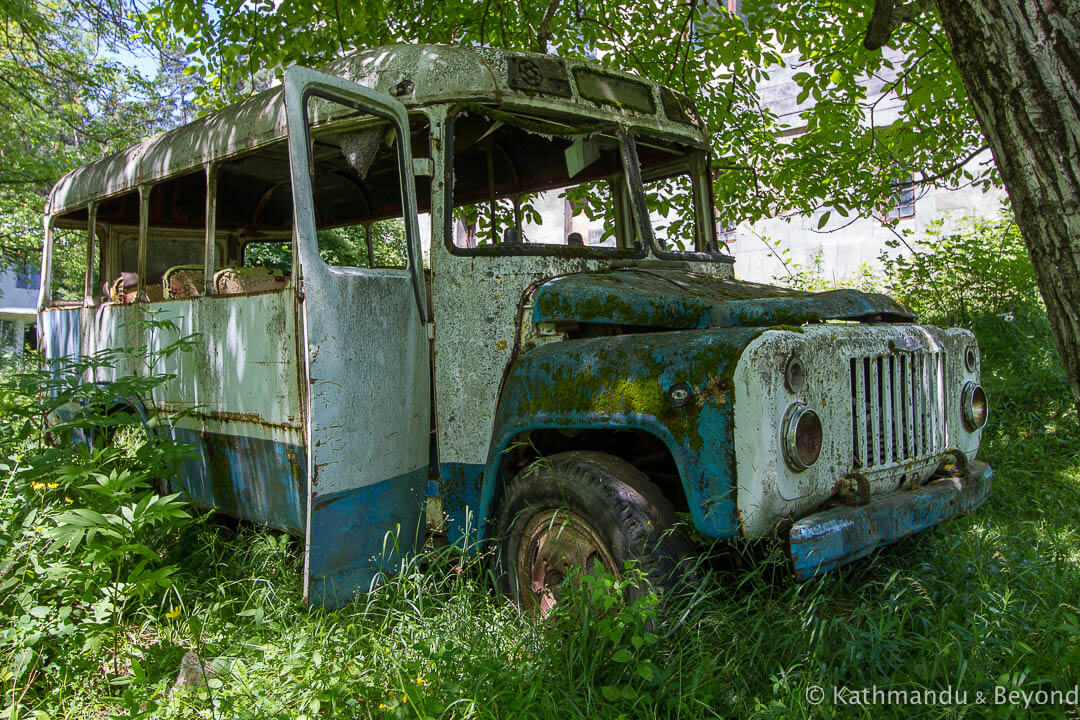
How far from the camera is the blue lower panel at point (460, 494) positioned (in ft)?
11.3

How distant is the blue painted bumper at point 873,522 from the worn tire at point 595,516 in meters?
0.42

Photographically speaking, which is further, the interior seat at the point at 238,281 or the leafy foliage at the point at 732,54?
the leafy foliage at the point at 732,54

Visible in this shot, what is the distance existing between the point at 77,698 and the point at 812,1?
278 inches

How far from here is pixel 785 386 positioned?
2527 millimetres

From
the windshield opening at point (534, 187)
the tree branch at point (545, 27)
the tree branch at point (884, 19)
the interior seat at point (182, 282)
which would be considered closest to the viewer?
the windshield opening at point (534, 187)

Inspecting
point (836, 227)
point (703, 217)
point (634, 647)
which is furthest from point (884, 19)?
point (836, 227)

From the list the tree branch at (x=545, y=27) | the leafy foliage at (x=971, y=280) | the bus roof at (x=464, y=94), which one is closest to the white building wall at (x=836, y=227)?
the leafy foliage at (x=971, y=280)

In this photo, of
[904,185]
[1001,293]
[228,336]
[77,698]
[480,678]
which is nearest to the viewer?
[480,678]

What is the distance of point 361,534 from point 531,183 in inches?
86.1

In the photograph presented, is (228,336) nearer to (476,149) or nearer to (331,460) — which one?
A: (331,460)

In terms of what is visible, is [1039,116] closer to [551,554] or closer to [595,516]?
[595,516]

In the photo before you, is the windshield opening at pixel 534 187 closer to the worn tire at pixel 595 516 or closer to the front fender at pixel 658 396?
the front fender at pixel 658 396

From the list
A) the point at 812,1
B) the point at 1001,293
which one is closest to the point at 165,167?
the point at 812,1

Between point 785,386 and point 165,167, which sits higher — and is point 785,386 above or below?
below
